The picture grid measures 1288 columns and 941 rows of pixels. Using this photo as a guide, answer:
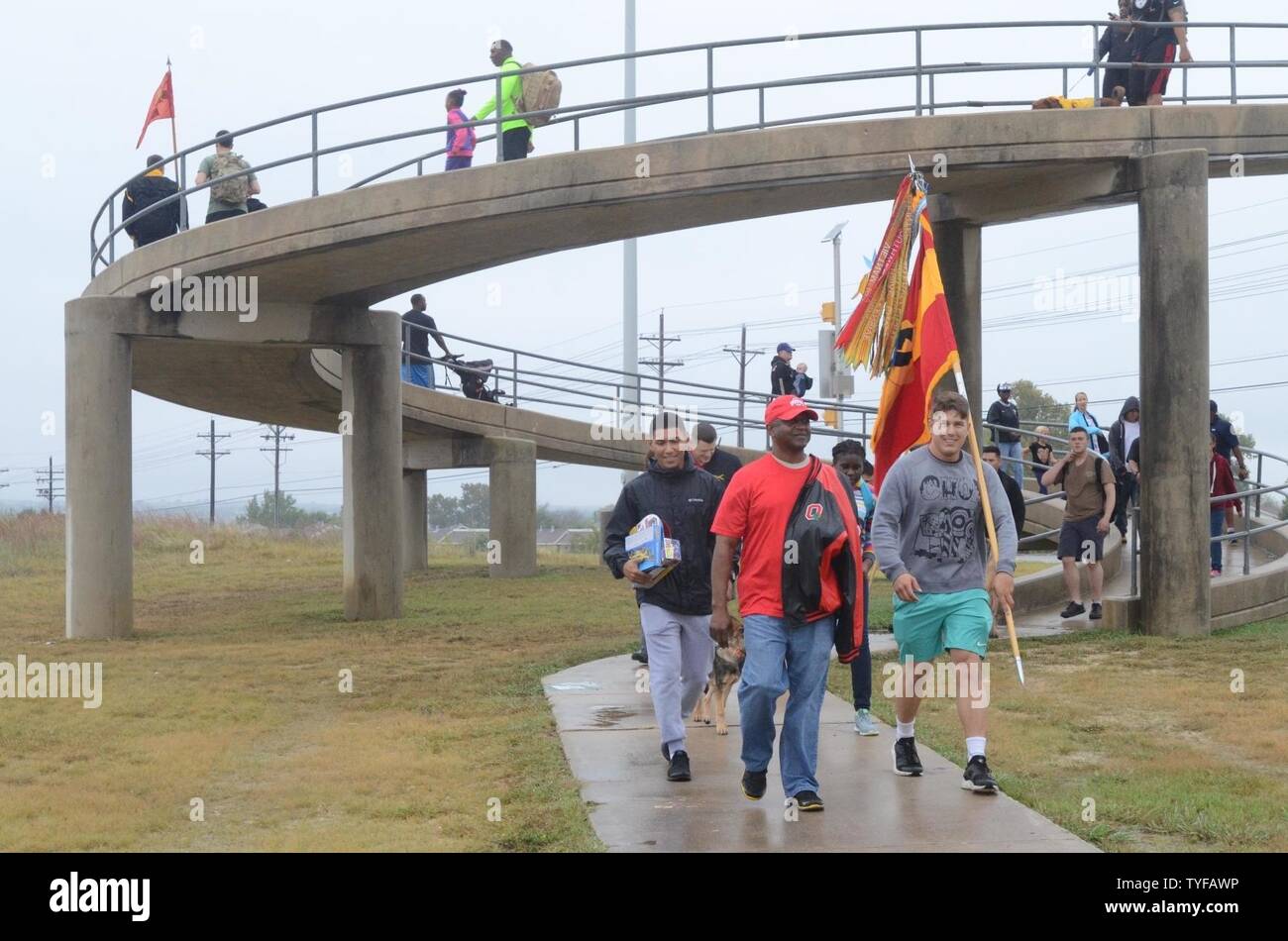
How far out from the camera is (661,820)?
23.0ft

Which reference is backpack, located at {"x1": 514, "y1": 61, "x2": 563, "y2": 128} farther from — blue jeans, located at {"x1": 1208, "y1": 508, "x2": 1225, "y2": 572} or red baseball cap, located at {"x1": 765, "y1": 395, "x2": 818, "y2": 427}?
red baseball cap, located at {"x1": 765, "y1": 395, "x2": 818, "y2": 427}

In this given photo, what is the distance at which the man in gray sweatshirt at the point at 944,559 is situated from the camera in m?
7.47

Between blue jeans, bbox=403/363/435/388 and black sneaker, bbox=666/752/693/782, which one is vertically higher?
blue jeans, bbox=403/363/435/388

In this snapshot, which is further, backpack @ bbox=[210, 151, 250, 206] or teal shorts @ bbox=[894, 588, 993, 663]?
backpack @ bbox=[210, 151, 250, 206]

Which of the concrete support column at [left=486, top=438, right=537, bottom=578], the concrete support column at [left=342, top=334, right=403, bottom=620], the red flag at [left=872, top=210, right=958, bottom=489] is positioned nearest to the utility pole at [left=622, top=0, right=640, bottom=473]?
the concrete support column at [left=486, top=438, right=537, bottom=578]

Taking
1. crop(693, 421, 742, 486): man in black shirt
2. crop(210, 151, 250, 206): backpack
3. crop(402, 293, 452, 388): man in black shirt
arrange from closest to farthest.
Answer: crop(693, 421, 742, 486): man in black shirt < crop(210, 151, 250, 206): backpack < crop(402, 293, 452, 388): man in black shirt

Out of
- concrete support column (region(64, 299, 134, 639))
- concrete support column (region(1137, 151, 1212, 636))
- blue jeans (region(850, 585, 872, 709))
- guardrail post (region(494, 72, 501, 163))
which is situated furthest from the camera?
concrete support column (region(64, 299, 134, 639))

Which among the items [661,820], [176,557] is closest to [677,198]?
[661,820]

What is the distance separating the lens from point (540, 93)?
15938 mm

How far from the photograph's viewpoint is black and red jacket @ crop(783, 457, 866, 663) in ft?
22.9

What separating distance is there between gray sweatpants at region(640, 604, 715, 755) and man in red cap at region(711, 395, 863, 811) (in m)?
0.85

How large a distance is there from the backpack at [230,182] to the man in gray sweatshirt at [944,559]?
38.5 ft
